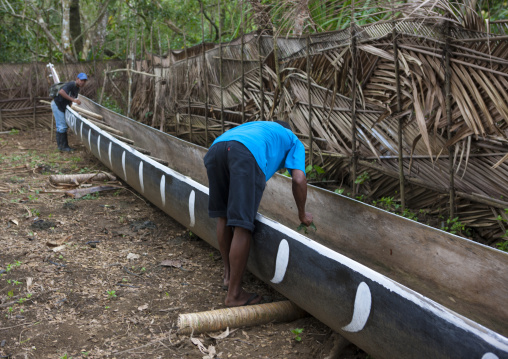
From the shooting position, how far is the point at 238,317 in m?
2.82

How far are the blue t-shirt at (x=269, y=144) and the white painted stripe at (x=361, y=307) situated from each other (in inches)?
41.3

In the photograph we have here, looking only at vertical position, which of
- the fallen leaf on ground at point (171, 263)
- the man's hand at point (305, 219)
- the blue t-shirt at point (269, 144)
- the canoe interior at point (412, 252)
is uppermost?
the blue t-shirt at point (269, 144)

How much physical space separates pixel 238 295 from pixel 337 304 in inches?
33.1

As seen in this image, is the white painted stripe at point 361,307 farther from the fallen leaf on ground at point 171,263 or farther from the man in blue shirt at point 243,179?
the fallen leaf on ground at point 171,263

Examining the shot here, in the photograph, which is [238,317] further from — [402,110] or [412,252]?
[402,110]

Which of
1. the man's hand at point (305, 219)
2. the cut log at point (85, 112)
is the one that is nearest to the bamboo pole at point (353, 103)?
the man's hand at point (305, 219)

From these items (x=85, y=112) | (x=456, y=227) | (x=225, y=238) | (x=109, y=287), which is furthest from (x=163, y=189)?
(x=85, y=112)

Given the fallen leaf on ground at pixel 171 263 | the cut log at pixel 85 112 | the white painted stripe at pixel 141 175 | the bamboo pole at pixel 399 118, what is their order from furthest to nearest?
the cut log at pixel 85 112 < the white painted stripe at pixel 141 175 < the bamboo pole at pixel 399 118 < the fallen leaf on ground at pixel 171 263

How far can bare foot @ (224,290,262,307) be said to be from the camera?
303cm

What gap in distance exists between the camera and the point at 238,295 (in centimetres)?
304

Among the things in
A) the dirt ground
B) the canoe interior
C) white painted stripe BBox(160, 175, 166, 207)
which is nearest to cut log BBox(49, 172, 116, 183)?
the dirt ground

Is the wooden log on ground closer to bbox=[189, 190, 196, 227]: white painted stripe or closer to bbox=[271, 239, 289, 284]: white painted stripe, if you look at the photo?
bbox=[271, 239, 289, 284]: white painted stripe

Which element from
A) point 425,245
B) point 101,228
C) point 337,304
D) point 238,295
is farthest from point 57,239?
point 425,245

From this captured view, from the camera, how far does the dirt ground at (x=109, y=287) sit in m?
2.60
